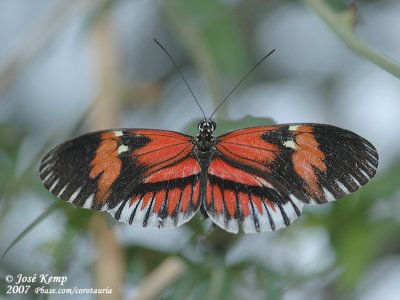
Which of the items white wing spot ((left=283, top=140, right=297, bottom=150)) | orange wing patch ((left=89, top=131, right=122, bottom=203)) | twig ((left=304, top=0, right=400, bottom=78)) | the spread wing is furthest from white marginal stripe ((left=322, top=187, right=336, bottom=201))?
orange wing patch ((left=89, top=131, right=122, bottom=203))

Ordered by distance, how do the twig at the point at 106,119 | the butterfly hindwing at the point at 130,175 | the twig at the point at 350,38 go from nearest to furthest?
1. the twig at the point at 350,38
2. the butterfly hindwing at the point at 130,175
3. the twig at the point at 106,119

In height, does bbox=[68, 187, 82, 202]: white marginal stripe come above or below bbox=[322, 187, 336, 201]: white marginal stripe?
below

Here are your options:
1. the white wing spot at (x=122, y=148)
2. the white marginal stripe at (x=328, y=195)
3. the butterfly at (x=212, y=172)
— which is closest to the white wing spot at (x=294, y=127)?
the butterfly at (x=212, y=172)

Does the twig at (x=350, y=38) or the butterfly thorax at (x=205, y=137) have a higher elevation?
the twig at (x=350, y=38)

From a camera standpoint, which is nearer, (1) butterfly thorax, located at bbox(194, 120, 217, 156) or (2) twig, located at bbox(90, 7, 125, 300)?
(1) butterfly thorax, located at bbox(194, 120, 217, 156)

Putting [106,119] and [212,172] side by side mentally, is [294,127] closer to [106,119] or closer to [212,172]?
[212,172]

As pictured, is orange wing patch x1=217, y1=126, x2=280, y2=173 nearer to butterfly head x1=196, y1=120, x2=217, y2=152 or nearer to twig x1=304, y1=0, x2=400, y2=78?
butterfly head x1=196, y1=120, x2=217, y2=152

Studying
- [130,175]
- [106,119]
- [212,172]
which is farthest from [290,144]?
[106,119]

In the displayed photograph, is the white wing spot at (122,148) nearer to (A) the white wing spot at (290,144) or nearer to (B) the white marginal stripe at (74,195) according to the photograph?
(B) the white marginal stripe at (74,195)
